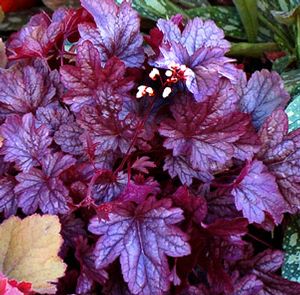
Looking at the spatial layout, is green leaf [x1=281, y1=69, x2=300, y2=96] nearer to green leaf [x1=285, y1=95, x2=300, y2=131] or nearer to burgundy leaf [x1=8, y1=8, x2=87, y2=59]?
green leaf [x1=285, y1=95, x2=300, y2=131]

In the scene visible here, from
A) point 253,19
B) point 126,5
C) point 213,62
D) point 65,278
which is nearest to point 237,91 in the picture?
point 213,62

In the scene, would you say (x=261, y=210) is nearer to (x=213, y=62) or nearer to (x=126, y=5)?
Result: (x=213, y=62)

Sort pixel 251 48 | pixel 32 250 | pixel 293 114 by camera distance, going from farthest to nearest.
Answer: pixel 251 48, pixel 293 114, pixel 32 250

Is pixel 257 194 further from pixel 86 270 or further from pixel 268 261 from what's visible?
pixel 86 270

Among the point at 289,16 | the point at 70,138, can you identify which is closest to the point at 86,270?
the point at 70,138

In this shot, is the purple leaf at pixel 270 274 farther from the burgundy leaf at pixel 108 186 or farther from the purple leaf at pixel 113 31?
the purple leaf at pixel 113 31
